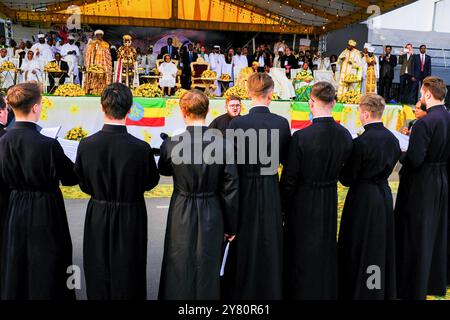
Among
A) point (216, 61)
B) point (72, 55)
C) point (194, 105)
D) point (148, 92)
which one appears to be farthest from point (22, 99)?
point (216, 61)

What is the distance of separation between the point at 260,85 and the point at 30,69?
11.8m

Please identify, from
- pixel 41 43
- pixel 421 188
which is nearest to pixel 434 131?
pixel 421 188

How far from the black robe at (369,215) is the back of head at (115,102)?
1.65 m

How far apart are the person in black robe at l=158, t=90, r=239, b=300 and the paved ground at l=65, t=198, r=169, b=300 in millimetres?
1041

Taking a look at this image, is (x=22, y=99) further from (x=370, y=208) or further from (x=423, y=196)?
(x=423, y=196)

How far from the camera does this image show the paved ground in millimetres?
3996

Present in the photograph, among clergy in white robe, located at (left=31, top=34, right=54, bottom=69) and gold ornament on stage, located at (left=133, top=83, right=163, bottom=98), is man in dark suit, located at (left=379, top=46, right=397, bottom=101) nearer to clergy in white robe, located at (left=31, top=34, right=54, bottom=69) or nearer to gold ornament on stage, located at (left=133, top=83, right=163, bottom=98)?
gold ornament on stage, located at (left=133, top=83, right=163, bottom=98)

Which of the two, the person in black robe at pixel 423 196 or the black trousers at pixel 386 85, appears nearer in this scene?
the person in black robe at pixel 423 196

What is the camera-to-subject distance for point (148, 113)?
9164mm

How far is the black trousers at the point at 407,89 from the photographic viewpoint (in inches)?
583

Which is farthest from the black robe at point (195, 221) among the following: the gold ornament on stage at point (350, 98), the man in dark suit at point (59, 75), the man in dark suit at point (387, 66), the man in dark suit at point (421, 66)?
the man in dark suit at point (387, 66)

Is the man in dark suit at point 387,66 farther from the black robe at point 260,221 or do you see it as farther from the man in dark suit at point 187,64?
the black robe at point 260,221

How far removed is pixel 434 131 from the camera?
11.6 feet
